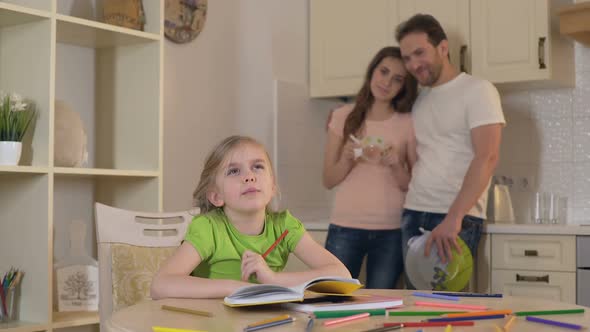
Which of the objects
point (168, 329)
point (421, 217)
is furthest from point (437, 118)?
point (168, 329)

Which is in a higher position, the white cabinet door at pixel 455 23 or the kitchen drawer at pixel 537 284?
the white cabinet door at pixel 455 23

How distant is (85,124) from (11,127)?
1.99ft

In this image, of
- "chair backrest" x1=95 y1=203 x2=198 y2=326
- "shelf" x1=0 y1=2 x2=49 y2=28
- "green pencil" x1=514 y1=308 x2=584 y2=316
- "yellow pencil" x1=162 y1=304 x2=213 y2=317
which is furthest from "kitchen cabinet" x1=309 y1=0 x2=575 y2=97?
"yellow pencil" x1=162 y1=304 x2=213 y2=317

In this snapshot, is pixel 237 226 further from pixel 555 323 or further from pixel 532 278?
pixel 532 278

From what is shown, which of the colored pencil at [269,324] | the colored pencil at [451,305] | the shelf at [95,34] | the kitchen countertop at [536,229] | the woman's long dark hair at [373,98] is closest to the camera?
the colored pencil at [269,324]

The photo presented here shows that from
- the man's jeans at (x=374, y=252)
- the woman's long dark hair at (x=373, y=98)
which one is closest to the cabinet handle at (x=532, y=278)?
the man's jeans at (x=374, y=252)

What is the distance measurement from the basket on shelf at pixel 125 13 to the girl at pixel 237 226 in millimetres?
1254

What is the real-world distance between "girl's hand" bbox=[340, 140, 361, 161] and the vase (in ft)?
4.27

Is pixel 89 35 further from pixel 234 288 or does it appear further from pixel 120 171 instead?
pixel 234 288

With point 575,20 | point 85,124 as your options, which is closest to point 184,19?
point 85,124

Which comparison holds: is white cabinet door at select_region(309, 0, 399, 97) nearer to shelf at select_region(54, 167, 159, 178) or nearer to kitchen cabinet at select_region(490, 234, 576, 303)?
kitchen cabinet at select_region(490, 234, 576, 303)

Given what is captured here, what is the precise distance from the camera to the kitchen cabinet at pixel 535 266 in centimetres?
314

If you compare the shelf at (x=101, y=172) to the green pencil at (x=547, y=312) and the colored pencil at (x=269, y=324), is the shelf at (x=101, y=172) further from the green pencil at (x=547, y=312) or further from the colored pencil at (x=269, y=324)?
the green pencil at (x=547, y=312)

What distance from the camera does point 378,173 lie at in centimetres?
334
